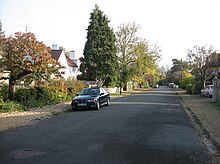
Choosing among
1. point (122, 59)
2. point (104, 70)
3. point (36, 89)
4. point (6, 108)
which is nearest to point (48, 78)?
point (36, 89)

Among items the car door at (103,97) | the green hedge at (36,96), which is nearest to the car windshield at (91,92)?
the car door at (103,97)

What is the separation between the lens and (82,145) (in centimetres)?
775

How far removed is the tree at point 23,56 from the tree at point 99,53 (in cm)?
2555

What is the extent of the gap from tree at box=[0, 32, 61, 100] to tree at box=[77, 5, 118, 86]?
2555cm

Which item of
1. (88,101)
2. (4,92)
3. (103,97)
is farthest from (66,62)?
(88,101)

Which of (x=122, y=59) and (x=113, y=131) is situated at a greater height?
(x=122, y=59)

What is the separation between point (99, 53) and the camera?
44.4 metres

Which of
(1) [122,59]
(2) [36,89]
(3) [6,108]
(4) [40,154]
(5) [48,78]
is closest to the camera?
(4) [40,154]

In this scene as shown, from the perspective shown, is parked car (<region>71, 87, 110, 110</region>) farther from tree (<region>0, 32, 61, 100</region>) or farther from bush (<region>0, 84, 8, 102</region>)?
bush (<region>0, 84, 8, 102</region>)

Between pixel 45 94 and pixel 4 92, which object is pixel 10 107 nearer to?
pixel 4 92

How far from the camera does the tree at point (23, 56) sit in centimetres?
1783

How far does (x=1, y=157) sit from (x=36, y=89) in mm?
14998

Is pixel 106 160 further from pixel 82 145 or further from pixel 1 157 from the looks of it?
pixel 1 157

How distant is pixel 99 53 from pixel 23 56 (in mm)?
26808
